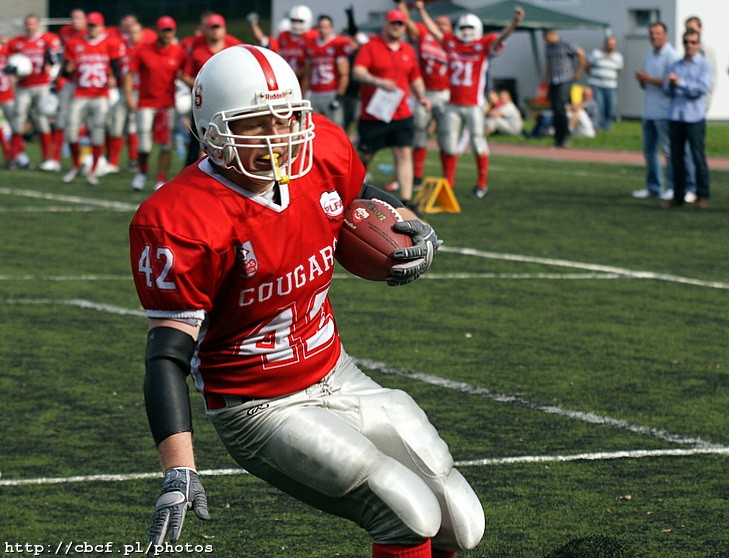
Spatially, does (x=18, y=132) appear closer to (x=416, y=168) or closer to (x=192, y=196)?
(x=416, y=168)

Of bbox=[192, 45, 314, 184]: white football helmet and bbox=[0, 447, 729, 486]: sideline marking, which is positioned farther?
bbox=[0, 447, 729, 486]: sideline marking

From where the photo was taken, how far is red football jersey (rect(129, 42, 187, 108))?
16.2 m

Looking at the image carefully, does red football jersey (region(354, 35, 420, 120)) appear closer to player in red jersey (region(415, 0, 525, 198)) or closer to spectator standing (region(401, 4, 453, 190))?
player in red jersey (region(415, 0, 525, 198))

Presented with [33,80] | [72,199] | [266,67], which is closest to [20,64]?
[33,80]

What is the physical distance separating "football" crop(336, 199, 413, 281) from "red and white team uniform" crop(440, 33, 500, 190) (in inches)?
460

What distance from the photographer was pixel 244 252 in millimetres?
3695

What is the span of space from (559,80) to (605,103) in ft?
9.87

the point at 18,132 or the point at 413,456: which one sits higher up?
the point at 413,456

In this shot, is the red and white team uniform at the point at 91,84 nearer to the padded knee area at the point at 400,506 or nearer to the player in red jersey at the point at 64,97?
the player in red jersey at the point at 64,97

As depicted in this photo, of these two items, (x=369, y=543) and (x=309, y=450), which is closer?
(x=309, y=450)

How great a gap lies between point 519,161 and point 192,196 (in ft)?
62.4

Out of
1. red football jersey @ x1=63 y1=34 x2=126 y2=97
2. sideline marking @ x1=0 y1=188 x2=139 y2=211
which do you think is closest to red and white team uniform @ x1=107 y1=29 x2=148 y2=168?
red football jersey @ x1=63 y1=34 x2=126 y2=97

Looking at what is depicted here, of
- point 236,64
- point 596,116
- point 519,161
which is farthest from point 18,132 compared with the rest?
point 236,64

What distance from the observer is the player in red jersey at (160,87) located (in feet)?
53.0
